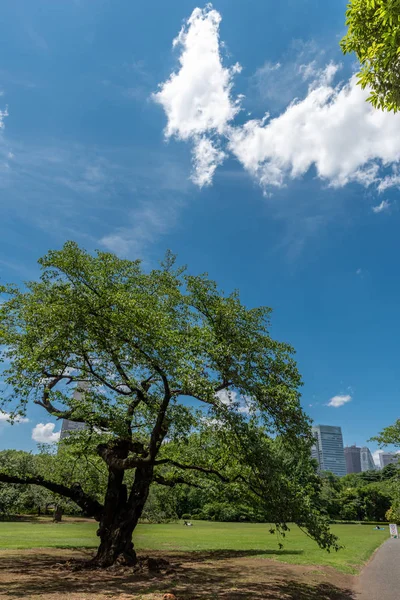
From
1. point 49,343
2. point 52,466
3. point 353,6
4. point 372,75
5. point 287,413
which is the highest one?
point 353,6

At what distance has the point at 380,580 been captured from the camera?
16.0 meters

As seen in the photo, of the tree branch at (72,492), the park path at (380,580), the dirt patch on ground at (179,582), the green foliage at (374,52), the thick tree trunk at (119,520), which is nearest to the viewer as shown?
the green foliage at (374,52)

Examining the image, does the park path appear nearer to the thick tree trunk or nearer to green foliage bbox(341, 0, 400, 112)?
the thick tree trunk

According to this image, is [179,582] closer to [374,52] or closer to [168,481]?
[168,481]

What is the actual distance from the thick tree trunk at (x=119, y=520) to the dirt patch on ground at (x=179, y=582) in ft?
2.42

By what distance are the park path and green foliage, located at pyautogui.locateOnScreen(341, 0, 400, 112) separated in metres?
14.6

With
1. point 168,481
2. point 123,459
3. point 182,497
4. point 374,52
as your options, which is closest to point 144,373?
point 123,459

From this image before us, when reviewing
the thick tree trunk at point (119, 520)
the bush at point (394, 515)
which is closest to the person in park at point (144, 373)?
the thick tree trunk at point (119, 520)

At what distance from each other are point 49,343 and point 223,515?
211 feet

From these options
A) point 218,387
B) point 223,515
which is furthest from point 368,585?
point 223,515

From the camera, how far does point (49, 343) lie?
39.3ft

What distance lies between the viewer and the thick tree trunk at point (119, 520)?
14.5 m

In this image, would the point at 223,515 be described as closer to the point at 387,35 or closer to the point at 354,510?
the point at 354,510

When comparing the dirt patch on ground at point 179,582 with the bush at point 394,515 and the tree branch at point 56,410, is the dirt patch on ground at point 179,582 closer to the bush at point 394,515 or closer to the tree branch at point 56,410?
the tree branch at point 56,410
